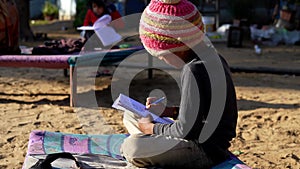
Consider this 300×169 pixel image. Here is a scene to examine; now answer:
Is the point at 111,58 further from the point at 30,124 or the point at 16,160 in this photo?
the point at 16,160

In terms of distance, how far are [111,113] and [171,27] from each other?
2707 mm

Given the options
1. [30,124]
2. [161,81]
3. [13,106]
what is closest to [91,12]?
[161,81]

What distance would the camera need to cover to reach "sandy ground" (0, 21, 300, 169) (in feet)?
13.0

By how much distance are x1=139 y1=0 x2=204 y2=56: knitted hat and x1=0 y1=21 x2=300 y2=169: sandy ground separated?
1.51 m

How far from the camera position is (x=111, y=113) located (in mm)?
5129

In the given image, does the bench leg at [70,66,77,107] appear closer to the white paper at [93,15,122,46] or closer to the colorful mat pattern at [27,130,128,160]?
the white paper at [93,15,122,46]

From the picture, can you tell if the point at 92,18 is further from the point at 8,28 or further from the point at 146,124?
the point at 146,124

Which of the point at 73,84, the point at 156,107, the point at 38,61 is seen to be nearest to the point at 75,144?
the point at 156,107

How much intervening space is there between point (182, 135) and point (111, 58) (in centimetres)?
320

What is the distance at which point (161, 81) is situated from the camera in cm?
689

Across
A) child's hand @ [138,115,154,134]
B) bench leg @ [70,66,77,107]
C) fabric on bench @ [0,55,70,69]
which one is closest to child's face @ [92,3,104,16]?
fabric on bench @ [0,55,70,69]

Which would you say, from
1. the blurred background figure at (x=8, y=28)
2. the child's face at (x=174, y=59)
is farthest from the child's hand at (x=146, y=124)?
the blurred background figure at (x=8, y=28)

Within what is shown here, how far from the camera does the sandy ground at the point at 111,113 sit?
13.0 feet

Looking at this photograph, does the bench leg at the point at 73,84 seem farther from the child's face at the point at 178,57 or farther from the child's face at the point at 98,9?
the child's face at the point at 178,57
